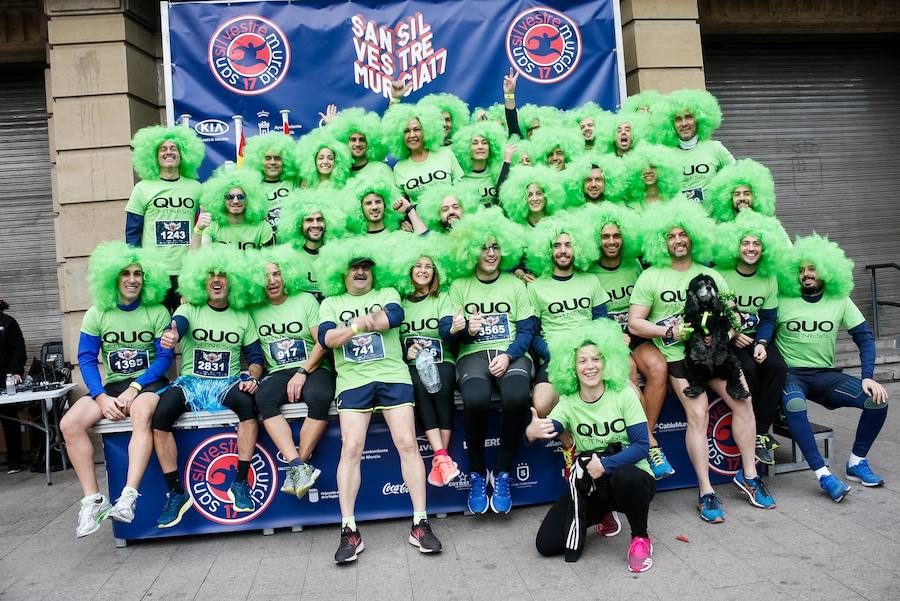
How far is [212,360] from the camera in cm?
505

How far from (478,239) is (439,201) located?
80 centimetres

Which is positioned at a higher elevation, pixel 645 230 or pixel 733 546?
pixel 645 230

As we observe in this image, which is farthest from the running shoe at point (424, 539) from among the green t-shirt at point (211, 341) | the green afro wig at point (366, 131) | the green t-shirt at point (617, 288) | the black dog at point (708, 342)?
the green afro wig at point (366, 131)

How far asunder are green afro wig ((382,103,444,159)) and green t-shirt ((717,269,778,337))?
2.90m

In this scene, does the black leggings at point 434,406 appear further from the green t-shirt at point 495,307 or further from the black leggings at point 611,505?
the black leggings at point 611,505

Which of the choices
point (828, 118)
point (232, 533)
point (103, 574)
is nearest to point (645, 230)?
point (232, 533)

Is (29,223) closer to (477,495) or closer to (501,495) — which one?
(477,495)

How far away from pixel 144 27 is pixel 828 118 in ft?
30.8

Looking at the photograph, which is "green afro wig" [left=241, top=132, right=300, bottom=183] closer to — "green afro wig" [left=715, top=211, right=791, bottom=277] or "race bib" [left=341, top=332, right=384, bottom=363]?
"race bib" [left=341, top=332, right=384, bottom=363]

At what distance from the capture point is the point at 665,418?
5.27m

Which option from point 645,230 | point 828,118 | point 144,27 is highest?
point 144,27

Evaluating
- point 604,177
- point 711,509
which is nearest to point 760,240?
point 604,177

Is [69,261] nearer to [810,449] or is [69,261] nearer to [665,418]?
[665,418]

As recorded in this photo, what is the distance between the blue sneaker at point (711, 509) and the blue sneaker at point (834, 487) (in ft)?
2.54
